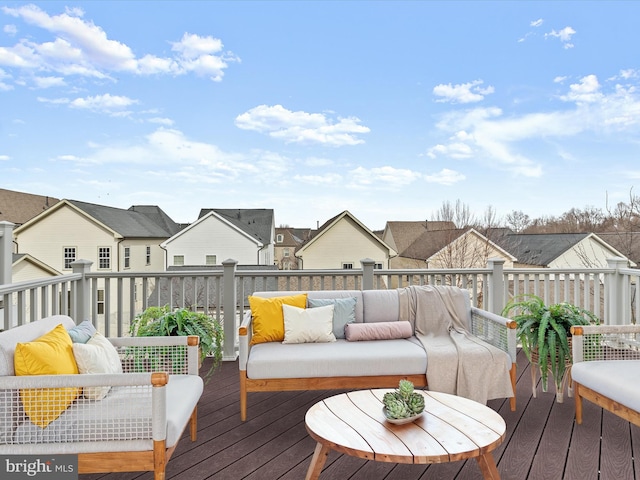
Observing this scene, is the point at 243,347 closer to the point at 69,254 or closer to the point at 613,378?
the point at 613,378

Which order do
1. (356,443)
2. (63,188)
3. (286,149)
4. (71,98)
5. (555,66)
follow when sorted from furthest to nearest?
(63,188) < (286,149) < (71,98) < (555,66) < (356,443)

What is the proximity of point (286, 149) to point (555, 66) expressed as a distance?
27.9 ft

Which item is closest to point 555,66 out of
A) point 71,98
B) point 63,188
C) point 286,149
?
point 286,149

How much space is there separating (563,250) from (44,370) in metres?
15.4

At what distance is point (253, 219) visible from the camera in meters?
20.8

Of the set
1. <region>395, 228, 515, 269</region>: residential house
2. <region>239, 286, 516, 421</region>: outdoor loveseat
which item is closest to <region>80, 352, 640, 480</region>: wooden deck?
<region>239, 286, 516, 421</region>: outdoor loveseat

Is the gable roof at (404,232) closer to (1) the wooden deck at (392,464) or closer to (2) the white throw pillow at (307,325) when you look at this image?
(2) the white throw pillow at (307,325)

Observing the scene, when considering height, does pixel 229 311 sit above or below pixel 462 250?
below

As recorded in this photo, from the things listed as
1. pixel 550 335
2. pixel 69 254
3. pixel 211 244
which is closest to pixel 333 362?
pixel 550 335

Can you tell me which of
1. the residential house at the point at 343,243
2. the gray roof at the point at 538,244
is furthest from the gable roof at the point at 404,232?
the residential house at the point at 343,243

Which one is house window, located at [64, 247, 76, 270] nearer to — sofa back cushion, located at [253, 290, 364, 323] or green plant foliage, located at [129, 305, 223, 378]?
green plant foliage, located at [129, 305, 223, 378]

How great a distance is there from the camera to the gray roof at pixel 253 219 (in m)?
20.0

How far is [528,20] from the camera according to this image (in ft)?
29.1

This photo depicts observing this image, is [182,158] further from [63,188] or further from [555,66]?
[555,66]
